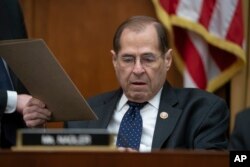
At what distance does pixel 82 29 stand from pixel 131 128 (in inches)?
46.4

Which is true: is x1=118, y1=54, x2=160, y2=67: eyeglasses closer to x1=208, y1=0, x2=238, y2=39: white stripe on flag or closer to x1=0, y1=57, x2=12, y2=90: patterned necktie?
x1=0, y1=57, x2=12, y2=90: patterned necktie

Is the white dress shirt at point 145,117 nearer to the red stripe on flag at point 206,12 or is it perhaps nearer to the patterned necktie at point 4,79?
the patterned necktie at point 4,79

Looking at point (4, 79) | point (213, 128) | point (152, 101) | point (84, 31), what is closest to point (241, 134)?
point (213, 128)

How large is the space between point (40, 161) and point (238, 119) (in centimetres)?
92

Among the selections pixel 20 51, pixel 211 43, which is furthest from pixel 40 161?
pixel 211 43

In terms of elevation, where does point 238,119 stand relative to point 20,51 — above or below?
below

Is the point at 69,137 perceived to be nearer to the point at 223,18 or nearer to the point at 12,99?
the point at 12,99

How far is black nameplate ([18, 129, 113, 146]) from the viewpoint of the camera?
154cm

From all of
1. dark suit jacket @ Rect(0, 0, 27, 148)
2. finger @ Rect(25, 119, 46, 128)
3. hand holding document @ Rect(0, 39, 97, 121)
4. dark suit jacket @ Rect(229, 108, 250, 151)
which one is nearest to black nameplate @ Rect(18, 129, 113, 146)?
hand holding document @ Rect(0, 39, 97, 121)

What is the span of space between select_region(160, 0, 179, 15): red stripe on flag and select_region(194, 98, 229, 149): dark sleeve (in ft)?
3.04

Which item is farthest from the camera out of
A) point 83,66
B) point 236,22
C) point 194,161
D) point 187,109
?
point 83,66

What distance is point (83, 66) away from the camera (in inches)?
142

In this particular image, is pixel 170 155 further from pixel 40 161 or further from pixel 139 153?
pixel 40 161

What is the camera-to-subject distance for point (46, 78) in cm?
224
